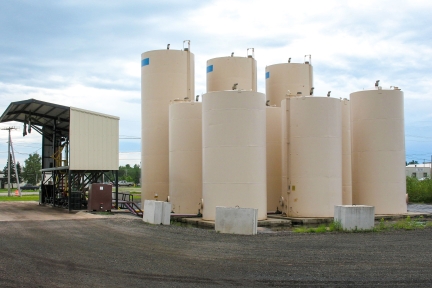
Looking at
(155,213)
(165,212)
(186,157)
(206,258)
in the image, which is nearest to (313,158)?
(186,157)

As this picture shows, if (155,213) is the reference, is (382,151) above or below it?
above

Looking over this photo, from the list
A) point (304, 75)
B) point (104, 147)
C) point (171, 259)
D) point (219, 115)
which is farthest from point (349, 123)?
point (171, 259)

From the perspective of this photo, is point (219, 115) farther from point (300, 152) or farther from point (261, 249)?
point (261, 249)

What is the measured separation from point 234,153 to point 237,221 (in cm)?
381

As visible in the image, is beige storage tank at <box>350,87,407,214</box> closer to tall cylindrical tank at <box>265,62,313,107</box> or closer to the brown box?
tall cylindrical tank at <box>265,62,313,107</box>

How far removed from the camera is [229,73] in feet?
88.5

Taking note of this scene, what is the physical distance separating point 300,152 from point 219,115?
4.31 meters

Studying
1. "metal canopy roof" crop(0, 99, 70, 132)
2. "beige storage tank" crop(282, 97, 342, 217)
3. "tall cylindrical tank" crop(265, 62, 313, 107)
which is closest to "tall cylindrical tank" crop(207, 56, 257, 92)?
"tall cylindrical tank" crop(265, 62, 313, 107)

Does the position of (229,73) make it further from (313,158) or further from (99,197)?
(99,197)

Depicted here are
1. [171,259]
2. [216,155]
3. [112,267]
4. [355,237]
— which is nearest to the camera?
[112,267]

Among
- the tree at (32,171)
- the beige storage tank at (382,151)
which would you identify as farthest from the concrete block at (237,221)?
the tree at (32,171)

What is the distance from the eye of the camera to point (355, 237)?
53.3 ft

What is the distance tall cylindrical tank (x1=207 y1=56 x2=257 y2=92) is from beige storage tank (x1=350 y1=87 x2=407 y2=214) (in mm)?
5979

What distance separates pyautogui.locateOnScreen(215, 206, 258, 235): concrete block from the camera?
17.6 metres
